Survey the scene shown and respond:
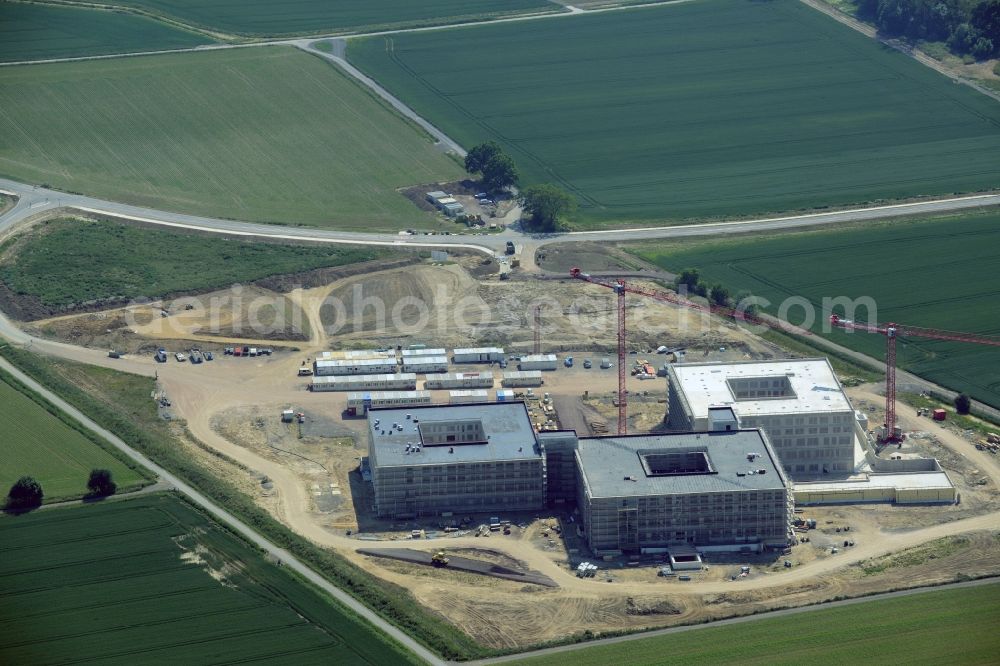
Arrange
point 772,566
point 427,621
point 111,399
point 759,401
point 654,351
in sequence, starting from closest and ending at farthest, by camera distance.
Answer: point 427,621 → point 772,566 → point 759,401 → point 111,399 → point 654,351

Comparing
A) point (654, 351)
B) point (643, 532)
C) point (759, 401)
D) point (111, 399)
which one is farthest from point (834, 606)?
point (111, 399)

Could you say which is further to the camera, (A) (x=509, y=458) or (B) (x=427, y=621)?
(A) (x=509, y=458)

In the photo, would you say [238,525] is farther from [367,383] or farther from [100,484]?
[367,383]

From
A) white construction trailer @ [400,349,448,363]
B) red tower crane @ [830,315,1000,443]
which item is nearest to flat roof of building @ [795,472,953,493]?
red tower crane @ [830,315,1000,443]

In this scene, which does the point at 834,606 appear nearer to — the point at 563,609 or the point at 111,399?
the point at 563,609

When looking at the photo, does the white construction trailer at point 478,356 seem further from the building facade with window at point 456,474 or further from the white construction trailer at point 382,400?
the building facade with window at point 456,474

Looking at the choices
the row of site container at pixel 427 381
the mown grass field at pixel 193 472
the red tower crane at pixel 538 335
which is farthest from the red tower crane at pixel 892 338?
the mown grass field at pixel 193 472
